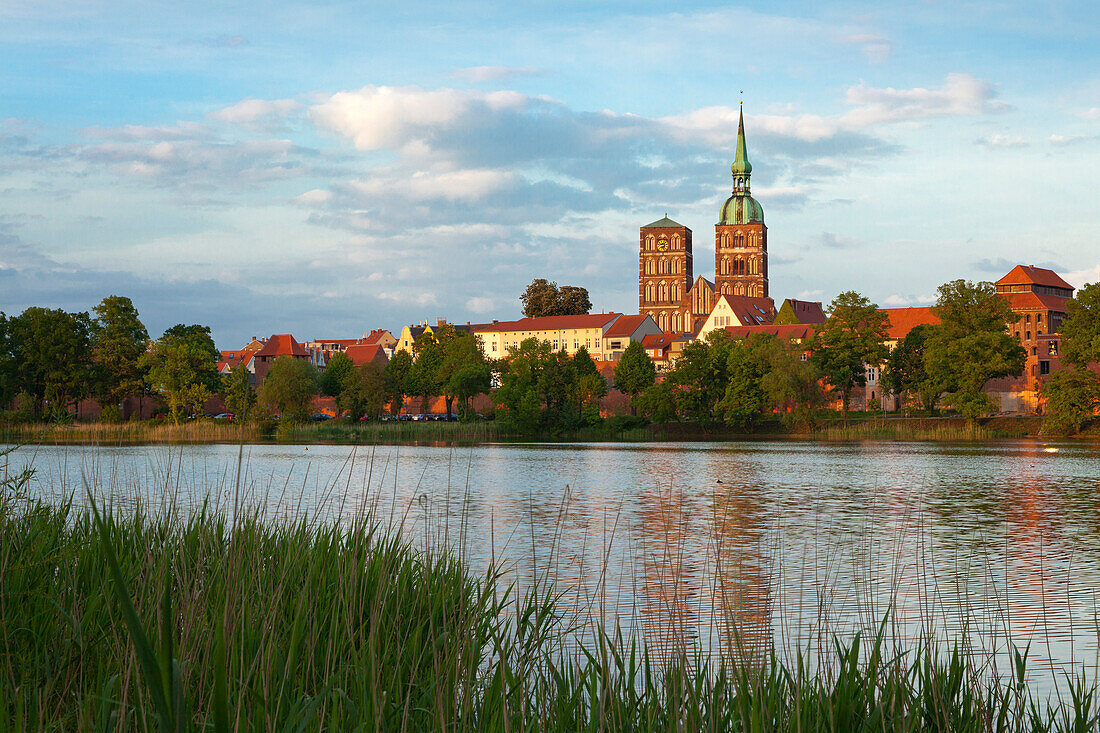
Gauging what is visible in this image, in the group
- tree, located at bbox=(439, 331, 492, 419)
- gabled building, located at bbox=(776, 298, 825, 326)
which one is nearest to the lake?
tree, located at bbox=(439, 331, 492, 419)

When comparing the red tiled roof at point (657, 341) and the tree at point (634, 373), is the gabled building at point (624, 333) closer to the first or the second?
the red tiled roof at point (657, 341)

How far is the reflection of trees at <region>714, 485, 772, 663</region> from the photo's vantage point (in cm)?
571

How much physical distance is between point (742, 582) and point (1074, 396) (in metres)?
51.5

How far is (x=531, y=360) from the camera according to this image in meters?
74.8

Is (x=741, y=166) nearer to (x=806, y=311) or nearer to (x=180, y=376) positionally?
(x=806, y=311)

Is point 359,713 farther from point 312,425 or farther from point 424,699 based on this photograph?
point 312,425

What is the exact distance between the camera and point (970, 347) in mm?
65875

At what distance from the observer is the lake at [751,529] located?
8.31 meters

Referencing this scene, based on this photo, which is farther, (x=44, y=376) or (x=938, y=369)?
(x=44, y=376)

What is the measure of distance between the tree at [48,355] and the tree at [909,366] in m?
58.3

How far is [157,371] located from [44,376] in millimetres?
8964

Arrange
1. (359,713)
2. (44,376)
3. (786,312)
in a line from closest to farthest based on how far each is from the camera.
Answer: (359,713)
(44,376)
(786,312)

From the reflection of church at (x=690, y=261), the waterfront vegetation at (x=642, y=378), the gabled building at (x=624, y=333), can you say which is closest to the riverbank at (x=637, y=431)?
the waterfront vegetation at (x=642, y=378)

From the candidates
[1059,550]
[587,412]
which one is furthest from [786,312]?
[1059,550]
